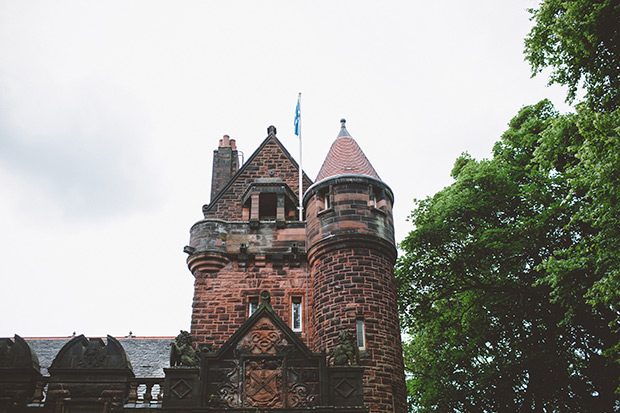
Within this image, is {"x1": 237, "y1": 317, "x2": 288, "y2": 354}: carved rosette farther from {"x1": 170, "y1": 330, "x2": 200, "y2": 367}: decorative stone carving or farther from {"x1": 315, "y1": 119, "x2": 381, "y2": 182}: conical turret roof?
{"x1": 315, "y1": 119, "x2": 381, "y2": 182}: conical turret roof

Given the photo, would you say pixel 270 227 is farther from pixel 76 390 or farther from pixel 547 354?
pixel 547 354

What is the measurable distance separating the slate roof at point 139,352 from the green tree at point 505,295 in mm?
8400

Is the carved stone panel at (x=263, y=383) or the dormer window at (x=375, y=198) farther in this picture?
the dormer window at (x=375, y=198)

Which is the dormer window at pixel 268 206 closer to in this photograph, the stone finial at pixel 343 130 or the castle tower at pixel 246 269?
the castle tower at pixel 246 269

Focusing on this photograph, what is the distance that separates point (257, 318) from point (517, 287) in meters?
9.17

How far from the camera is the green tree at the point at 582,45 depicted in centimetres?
1223

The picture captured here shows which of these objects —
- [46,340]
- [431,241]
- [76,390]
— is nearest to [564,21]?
[431,241]

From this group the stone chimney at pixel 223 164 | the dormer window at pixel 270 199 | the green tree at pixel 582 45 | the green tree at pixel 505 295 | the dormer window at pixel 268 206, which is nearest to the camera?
the green tree at pixel 582 45

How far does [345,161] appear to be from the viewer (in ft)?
58.7

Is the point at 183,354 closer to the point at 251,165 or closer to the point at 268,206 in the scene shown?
the point at 268,206

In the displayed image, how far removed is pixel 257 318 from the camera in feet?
43.2

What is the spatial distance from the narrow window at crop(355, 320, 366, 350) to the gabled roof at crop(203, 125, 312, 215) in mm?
6574

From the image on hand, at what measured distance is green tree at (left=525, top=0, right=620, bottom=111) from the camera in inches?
481

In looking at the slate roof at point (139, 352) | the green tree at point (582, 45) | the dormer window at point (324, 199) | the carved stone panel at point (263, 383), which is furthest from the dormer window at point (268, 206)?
the green tree at point (582, 45)
